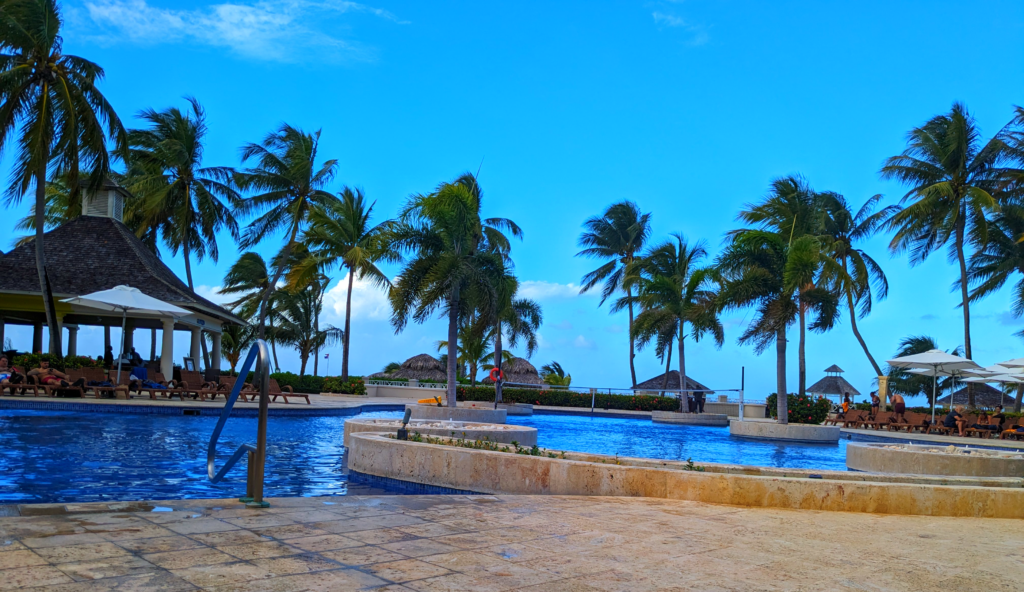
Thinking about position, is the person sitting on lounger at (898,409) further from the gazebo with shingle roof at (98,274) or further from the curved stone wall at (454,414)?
the gazebo with shingle roof at (98,274)

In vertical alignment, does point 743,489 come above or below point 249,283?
below

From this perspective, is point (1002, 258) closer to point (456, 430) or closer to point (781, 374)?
point (781, 374)

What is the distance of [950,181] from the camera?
27078mm

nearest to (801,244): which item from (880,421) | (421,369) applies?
(880,421)

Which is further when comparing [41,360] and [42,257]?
[42,257]

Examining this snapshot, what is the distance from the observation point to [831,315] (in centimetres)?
1867

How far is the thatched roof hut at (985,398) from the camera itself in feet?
131

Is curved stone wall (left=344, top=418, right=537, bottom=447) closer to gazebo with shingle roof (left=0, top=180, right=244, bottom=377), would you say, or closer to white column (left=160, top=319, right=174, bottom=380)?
gazebo with shingle roof (left=0, top=180, right=244, bottom=377)

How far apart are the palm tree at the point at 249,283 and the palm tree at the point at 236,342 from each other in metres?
1.18

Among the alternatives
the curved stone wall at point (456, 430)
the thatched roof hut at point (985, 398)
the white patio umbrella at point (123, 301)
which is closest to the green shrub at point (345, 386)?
the white patio umbrella at point (123, 301)

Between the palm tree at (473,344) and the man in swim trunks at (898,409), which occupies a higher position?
the palm tree at (473,344)

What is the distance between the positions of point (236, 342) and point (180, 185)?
1313 cm

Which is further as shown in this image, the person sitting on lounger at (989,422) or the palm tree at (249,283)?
the palm tree at (249,283)

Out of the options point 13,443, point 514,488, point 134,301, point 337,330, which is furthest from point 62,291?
point 514,488
